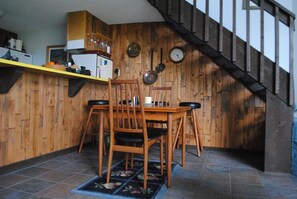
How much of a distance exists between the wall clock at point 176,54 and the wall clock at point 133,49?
0.66 metres

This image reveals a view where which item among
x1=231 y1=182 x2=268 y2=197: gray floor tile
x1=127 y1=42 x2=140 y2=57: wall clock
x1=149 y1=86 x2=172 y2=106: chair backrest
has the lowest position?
x1=231 y1=182 x2=268 y2=197: gray floor tile

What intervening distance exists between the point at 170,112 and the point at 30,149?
182cm

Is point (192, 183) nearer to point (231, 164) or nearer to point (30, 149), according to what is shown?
point (231, 164)

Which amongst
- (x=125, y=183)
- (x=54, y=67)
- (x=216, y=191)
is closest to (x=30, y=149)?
(x=54, y=67)

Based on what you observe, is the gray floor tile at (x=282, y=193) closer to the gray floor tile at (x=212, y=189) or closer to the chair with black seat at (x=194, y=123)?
the gray floor tile at (x=212, y=189)

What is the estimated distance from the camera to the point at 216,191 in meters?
1.97

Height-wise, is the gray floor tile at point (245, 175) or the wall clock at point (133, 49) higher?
the wall clock at point (133, 49)

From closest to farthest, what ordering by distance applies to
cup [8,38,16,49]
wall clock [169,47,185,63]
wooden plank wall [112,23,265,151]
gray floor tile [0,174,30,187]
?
gray floor tile [0,174,30,187] → wooden plank wall [112,23,265,151] → wall clock [169,47,185,63] → cup [8,38,16,49]

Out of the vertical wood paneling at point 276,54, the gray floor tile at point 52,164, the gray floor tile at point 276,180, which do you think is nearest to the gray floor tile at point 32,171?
the gray floor tile at point 52,164

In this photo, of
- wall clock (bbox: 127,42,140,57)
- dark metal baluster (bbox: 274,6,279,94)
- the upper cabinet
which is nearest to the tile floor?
dark metal baluster (bbox: 274,6,279,94)

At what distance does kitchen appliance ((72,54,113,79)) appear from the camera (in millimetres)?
3662

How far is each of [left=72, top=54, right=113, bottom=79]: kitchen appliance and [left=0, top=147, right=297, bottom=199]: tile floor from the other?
4.68 feet

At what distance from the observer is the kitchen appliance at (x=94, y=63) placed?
12.0 feet

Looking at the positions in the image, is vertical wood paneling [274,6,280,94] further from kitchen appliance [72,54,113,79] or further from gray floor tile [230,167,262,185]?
kitchen appliance [72,54,113,79]
